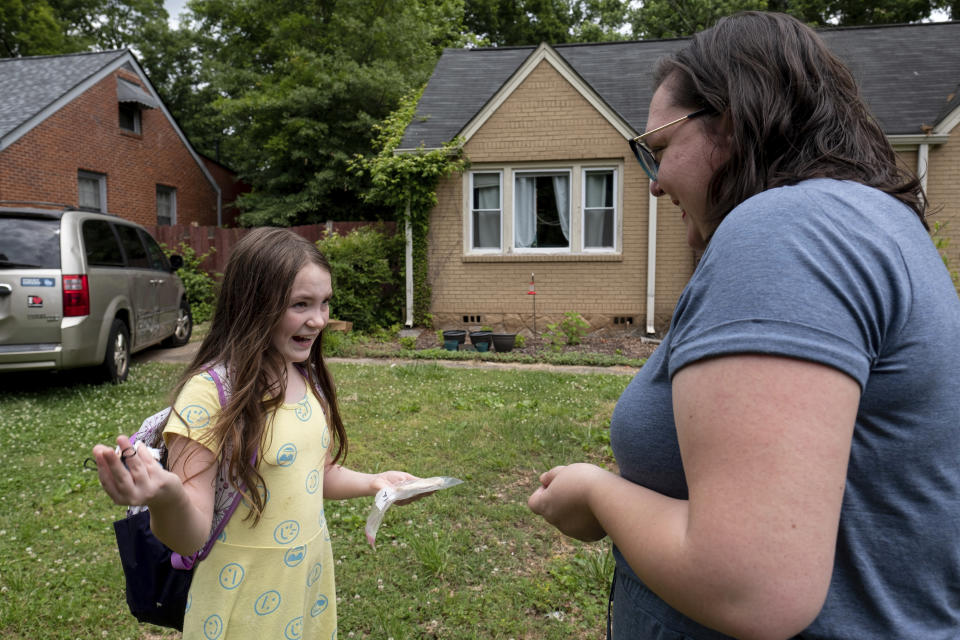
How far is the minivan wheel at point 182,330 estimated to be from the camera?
10.6 metres

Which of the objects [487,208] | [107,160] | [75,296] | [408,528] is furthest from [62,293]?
[107,160]

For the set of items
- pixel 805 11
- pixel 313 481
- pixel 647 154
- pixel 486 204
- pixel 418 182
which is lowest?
pixel 313 481

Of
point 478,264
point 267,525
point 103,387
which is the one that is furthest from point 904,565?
point 478,264

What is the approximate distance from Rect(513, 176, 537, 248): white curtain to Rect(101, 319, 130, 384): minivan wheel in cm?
727

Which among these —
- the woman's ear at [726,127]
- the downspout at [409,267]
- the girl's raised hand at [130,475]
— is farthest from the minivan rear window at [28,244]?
the woman's ear at [726,127]

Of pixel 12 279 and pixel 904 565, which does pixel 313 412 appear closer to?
pixel 904 565

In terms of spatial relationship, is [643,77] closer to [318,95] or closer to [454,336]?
[454,336]

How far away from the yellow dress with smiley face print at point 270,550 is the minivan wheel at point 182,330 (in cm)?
957

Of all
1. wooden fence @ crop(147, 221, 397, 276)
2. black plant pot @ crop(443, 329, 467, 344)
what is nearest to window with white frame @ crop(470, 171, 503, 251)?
black plant pot @ crop(443, 329, 467, 344)

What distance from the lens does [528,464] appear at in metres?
4.89

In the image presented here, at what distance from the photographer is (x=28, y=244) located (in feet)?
21.5

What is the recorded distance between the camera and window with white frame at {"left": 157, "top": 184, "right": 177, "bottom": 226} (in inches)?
859

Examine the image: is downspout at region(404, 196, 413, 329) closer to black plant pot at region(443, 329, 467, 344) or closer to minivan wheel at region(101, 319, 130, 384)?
black plant pot at region(443, 329, 467, 344)

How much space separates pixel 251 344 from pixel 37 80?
21.3 metres
